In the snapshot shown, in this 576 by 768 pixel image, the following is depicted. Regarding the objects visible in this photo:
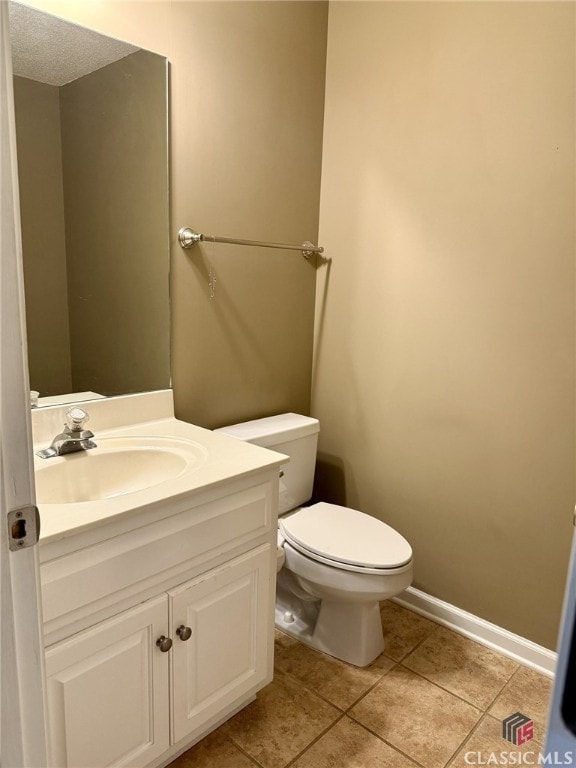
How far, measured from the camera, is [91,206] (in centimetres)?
158

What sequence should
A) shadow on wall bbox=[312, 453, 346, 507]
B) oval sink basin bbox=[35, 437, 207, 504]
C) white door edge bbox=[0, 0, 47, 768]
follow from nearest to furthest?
white door edge bbox=[0, 0, 47, 768] < oval sink basin bbox=[35, 437, 207, 504] < shadow on wall bbox=[312, 453, 346, 507]

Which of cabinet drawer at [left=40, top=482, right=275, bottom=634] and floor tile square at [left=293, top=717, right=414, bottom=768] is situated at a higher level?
cabinet drawer at [left=40, top=482, right=275, bottom=634]

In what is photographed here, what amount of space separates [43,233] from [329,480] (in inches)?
60.5

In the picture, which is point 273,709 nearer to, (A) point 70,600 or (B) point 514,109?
(A) point 70,600

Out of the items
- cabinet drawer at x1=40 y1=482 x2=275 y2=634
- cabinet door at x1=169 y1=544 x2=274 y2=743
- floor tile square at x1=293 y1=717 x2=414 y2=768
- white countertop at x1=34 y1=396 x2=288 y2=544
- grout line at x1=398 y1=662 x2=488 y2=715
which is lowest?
grout line at x1=398 y1=662 x2=488 y2=715

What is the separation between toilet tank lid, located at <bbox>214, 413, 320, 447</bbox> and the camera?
75.7 inches

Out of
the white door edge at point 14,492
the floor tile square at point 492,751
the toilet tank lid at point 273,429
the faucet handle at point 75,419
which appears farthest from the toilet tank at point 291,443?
the white door edge at point 14,492

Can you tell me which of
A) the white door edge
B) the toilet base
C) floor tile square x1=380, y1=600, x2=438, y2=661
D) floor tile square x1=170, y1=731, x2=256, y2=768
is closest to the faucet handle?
the white door edge

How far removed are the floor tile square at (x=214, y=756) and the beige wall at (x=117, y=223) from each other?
1051 millimetres

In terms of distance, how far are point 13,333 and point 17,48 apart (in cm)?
118

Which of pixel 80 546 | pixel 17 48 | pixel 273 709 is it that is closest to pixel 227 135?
pixel 17 48

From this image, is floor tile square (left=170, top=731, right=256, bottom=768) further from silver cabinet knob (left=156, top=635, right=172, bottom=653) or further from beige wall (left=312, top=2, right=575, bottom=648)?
beige wall (left=312, top=2, right=575, bottom=648)

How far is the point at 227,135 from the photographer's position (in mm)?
1875

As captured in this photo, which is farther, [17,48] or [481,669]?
[481,669]
